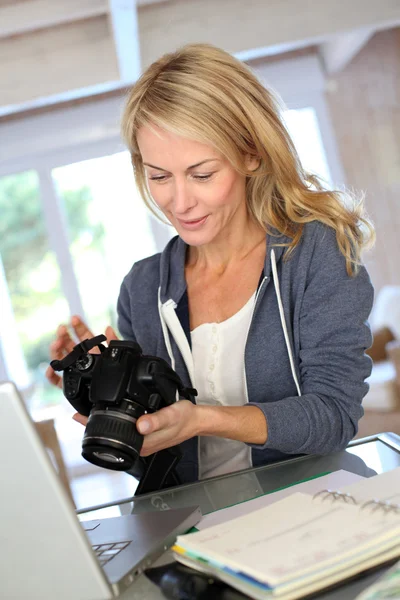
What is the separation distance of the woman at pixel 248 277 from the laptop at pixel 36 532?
419mm

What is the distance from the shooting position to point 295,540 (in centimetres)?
80

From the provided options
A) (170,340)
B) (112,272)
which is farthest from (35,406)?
(170,340)

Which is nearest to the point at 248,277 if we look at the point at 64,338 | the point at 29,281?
the point at 64,338

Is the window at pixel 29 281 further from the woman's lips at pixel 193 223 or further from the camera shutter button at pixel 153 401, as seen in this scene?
the camera shutter button at pixel 153 401

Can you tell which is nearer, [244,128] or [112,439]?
[112,439]

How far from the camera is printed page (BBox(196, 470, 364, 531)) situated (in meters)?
1.04

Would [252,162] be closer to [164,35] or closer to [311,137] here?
[164,35]

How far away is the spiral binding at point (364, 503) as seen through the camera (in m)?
0.84

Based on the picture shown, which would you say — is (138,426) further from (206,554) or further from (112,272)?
(112,272)

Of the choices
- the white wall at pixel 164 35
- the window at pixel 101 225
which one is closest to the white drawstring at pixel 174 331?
the white wall at pixel 164 35

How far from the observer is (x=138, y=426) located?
1.01 meters

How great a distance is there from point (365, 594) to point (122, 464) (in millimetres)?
407

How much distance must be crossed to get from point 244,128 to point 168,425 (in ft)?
2.10

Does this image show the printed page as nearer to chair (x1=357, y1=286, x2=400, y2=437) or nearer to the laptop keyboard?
the laptop keyboard
